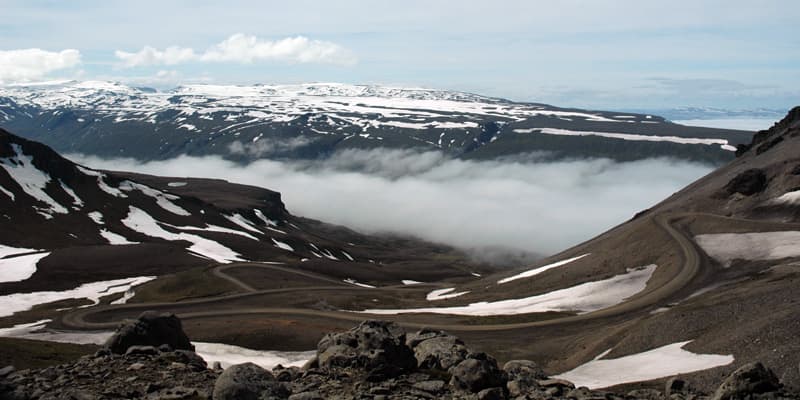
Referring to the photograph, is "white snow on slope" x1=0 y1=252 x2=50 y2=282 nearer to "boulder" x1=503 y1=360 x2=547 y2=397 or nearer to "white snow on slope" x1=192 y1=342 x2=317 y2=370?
"white snow on slope" x1=192 y1=342 x2=317 y2=370

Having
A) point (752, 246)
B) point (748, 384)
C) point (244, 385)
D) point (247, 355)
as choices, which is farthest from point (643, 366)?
point (752, 246)

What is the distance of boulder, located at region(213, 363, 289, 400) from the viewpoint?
27116 mm

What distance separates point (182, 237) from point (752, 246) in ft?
461

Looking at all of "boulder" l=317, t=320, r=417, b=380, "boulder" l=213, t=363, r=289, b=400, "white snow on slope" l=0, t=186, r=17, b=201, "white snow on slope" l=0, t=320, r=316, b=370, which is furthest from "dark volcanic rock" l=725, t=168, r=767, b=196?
"white snow on slope" l=0, t=186, r=17, b=201

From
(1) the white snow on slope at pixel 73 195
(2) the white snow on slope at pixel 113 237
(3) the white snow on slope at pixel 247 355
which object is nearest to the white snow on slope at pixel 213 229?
(2) the white snow on slope at pixel 113 237

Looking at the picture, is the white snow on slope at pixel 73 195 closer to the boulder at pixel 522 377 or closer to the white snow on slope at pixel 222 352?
the white snow on slope at pixel 222 352

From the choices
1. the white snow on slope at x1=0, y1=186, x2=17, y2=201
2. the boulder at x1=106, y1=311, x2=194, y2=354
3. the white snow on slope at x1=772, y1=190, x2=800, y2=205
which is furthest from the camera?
the white snow on slope at x1=0, y1=186, x2=17, y2=201

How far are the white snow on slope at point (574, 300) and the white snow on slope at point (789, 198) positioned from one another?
32694 mm

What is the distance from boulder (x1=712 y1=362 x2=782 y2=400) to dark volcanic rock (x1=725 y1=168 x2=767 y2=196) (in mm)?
→ 102709

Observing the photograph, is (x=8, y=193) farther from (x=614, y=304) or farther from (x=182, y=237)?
(x=614, y=304)

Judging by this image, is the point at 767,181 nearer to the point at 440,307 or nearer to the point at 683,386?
the point at 440,307

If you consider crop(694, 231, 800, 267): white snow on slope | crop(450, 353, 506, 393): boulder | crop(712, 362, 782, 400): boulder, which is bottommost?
crop(694, 231, 800, 267): white snow on slope

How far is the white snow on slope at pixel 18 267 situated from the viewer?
117m

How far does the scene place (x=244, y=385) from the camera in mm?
27328
